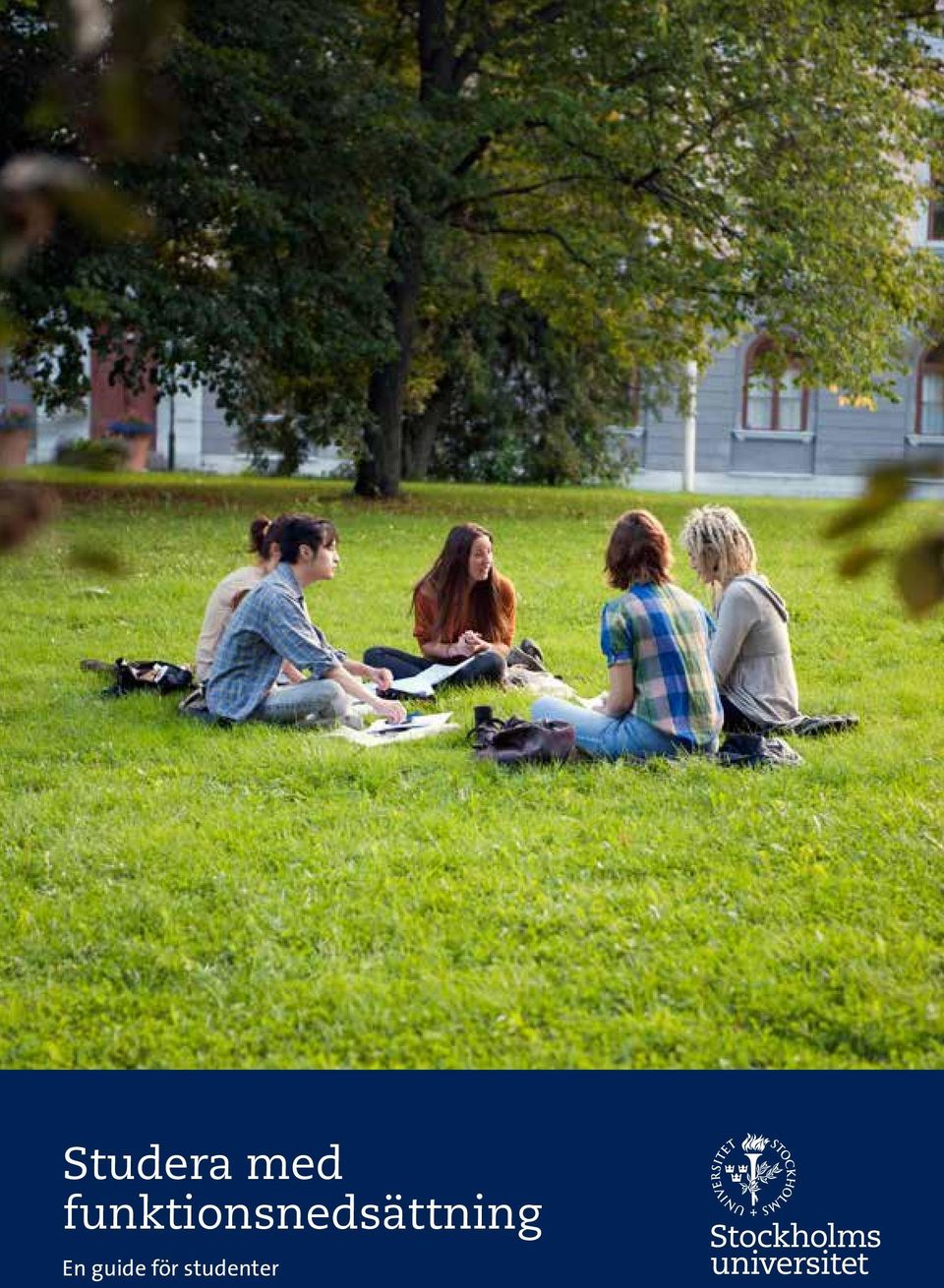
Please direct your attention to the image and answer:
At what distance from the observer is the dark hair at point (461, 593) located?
9930 millimetres

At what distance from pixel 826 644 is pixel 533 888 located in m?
6.47

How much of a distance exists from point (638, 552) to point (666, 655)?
47cm

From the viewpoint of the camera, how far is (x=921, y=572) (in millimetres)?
1706

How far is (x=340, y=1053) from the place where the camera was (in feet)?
14.7

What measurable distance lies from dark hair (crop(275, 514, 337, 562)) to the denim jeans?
2.07 feet

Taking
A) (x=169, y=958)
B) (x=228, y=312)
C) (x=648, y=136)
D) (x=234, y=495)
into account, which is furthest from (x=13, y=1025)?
(x=234, y=495)

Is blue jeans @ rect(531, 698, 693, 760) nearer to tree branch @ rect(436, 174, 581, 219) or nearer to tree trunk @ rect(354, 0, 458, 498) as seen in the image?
tree trunk @ rect(354, 0, 458, 498)

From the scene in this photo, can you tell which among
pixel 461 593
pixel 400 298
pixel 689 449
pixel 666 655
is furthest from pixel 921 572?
pixel 689 449

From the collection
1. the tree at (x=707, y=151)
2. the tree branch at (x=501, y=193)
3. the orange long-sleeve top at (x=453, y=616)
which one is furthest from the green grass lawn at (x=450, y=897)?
the tree branch at (x=501, y=193)

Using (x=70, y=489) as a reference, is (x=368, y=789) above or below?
below

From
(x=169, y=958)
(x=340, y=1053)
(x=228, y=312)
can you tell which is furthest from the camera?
(x=228, y=312)

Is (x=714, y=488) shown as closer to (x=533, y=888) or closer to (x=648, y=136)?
(x=648, y=136)

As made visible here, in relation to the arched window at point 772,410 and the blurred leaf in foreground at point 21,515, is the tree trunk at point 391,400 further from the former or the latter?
the blurred leaf in foreground at point 21,515

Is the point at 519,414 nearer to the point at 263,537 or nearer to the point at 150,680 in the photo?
the point at 150,680
